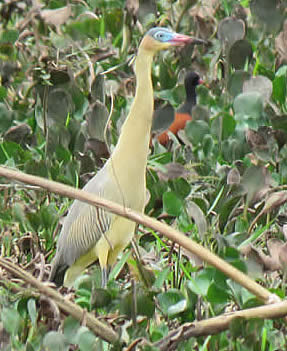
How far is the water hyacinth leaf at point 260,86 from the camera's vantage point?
412 centimetres

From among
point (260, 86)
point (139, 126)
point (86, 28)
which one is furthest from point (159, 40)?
point (86, 28)

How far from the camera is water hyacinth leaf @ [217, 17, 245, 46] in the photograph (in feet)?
14.8

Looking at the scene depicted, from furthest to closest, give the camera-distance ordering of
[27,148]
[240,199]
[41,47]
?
1. [41,47]
2. [27,148]
3. [240,199]

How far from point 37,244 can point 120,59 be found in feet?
4.97

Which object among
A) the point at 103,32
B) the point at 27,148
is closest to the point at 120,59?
the point at 103,32

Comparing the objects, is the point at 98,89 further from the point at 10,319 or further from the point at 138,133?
the point at 10,319

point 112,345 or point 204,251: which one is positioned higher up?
point 204,251

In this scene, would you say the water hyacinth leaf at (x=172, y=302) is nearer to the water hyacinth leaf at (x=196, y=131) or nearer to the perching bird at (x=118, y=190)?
the perching bird at (x=118, y=190)

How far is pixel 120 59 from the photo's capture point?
4.93m

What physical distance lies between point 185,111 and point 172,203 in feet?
4.76

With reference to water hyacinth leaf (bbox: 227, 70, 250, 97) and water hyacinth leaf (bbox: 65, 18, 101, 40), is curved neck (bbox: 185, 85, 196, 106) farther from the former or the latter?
water hyacinth leaf (bbox: 227, 70, 250, 97)

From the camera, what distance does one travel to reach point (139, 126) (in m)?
2.95

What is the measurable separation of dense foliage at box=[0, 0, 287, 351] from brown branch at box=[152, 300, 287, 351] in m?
0.04

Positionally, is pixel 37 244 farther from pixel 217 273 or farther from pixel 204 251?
pixel 204 251
